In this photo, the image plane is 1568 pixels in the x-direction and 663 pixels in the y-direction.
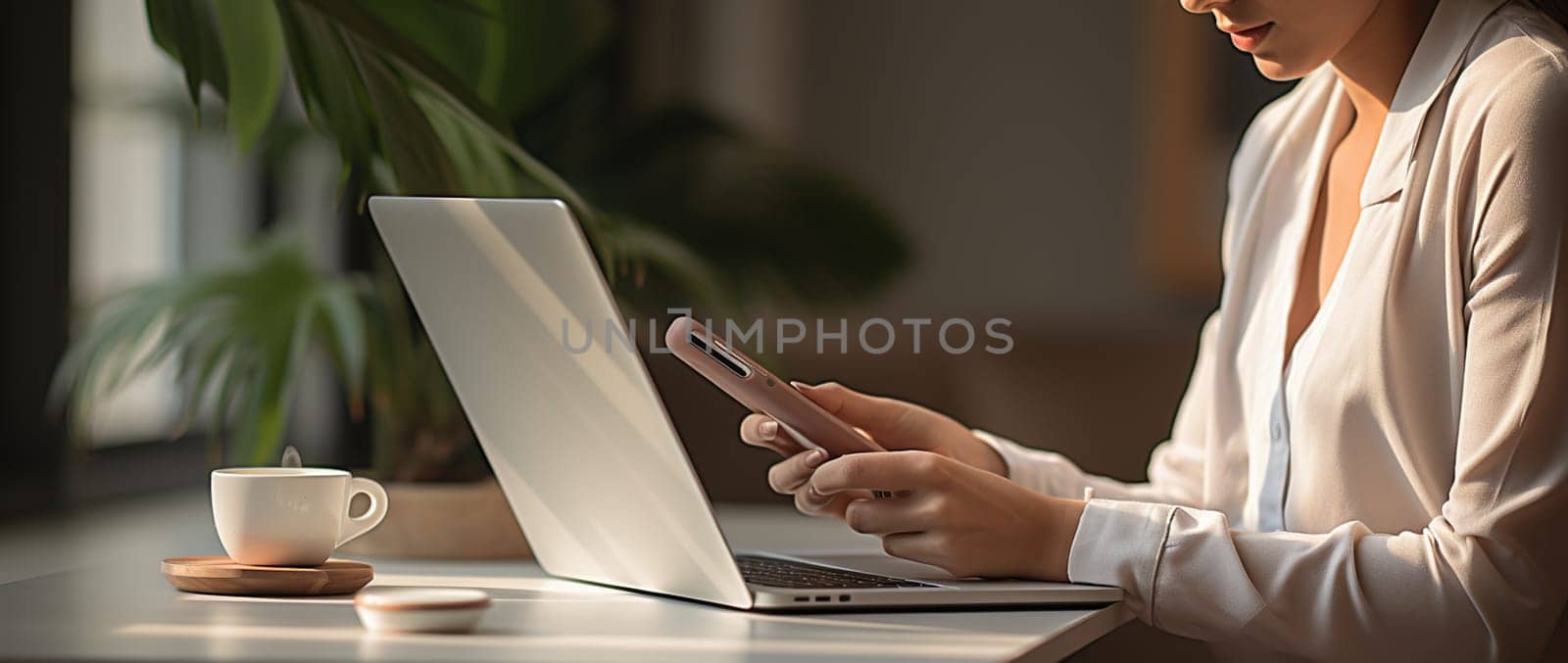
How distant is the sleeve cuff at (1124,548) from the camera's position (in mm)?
1041

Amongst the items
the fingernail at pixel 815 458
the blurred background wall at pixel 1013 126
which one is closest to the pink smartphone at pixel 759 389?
the fingernail at pixel 815 458

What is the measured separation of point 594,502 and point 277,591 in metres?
0.20

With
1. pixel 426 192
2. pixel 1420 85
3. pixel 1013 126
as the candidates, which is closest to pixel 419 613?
pixel 426 192

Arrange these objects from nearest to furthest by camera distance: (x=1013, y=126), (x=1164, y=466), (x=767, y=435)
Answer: (x=767, y=435) < (x=1164, y=466) < (x=1013, y=126)

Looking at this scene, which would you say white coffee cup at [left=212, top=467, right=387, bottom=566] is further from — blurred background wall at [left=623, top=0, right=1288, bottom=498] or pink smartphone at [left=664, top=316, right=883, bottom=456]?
blurred background wall at [left=623, top=0, right=1288, bottom=498]

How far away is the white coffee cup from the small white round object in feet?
0.55

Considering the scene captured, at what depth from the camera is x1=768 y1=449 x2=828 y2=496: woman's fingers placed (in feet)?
3.54

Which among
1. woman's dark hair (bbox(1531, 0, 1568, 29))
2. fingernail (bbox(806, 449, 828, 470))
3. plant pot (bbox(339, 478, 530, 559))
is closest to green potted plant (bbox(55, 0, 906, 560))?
plant pot (bbox(339, 478, 530, 559))

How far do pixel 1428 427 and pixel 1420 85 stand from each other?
9.7 inches

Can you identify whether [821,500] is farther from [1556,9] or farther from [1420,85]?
[1556,9]

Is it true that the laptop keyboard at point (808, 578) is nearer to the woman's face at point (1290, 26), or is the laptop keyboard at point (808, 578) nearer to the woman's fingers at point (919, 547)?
the woman's fingers at point (919, 547)

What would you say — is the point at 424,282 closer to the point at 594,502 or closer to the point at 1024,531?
the point at 594,502

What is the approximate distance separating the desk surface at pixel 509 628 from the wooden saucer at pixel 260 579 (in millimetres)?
11

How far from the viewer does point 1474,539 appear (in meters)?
1.02
